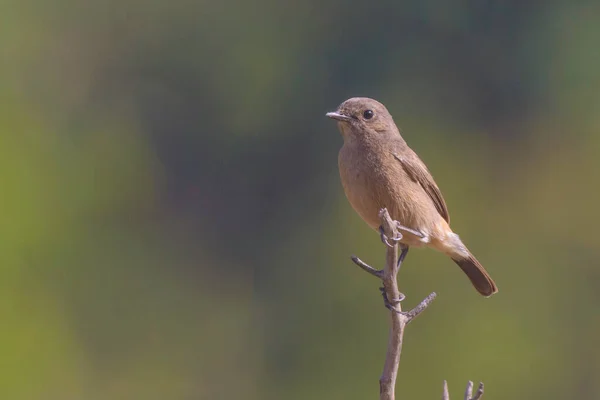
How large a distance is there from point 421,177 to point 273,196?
311 inches

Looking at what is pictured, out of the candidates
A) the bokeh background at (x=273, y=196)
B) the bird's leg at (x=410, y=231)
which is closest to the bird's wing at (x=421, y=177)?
the bird's leg at (x=410, y=231)

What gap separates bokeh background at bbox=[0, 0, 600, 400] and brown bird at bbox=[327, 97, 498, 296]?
14.4 ft

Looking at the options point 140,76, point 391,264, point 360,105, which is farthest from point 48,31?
point 391,264

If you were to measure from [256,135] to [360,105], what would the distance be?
8.56 metres

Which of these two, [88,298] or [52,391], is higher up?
[88,298]

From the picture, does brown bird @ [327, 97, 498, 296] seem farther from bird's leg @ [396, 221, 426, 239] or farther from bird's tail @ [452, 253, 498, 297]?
bird's tail @ [452, 253, 498, 297]

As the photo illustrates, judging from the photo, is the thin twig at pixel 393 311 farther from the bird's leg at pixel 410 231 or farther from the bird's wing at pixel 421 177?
the bird's wing at pixel 421 177

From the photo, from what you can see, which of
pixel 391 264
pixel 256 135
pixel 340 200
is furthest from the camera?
pixel 256 135

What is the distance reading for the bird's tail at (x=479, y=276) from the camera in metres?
4.66

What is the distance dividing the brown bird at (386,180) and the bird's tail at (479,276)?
101mm

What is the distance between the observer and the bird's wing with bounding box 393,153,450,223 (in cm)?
423

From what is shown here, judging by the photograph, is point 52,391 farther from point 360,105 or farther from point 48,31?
point 360,105

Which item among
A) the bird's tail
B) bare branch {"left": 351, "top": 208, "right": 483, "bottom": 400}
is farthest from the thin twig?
the bird's tail

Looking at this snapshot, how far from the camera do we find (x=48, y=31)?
12875 millimetres
